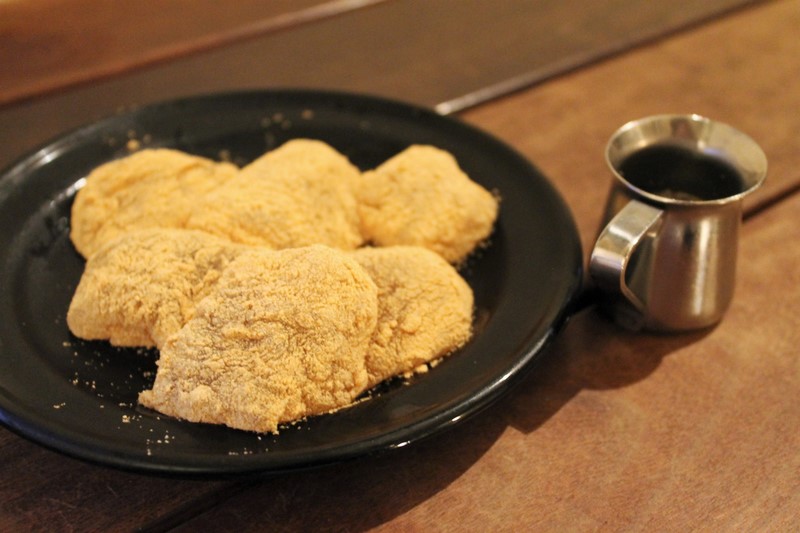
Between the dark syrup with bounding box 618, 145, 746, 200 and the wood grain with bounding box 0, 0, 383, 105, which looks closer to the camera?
the dark syrup with bounding box 618, 145, 746, 200

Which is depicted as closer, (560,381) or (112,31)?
(560,381)

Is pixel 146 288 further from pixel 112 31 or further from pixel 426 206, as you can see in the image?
pixel 112 31

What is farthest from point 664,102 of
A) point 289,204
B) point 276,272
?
point 276,272

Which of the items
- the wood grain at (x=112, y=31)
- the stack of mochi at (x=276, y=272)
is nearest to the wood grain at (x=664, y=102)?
the stack of mochi at (x=276, y=272)

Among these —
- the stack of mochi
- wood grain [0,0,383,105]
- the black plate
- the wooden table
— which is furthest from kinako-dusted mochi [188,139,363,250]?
wood grain [0,0,383,105]

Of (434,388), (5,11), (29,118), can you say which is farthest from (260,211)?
(5,11)

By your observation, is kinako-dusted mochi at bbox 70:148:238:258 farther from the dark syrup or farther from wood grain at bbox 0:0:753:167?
the dark syrup

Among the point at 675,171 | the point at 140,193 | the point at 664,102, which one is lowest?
the point at 664,102
